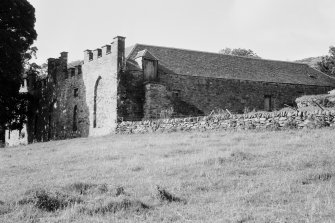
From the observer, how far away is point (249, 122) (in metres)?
22.1

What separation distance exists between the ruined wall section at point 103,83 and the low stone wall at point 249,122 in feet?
14.1

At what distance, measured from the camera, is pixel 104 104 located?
Result: 3338 centimetres

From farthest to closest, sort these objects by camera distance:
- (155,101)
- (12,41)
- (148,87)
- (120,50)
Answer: (120,50), (155,101), (148,87), (12,41)

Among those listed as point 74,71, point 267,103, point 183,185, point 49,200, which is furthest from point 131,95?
point 49,200

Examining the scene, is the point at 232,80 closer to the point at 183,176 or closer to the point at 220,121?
the point at 220,121

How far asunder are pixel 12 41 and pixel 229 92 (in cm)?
1782

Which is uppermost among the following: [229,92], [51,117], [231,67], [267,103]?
[231,67]

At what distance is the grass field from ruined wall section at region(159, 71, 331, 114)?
18.7m

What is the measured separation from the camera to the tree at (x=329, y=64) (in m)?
46.8

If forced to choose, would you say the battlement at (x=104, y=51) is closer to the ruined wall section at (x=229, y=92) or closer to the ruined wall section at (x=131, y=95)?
the ruined wall section at (x=131, y=95)

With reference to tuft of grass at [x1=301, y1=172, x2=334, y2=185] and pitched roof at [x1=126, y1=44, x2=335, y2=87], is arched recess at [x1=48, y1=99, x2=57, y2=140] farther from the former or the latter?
tuft of grass at [x1=301, y1=172, x2=334, y2=185]

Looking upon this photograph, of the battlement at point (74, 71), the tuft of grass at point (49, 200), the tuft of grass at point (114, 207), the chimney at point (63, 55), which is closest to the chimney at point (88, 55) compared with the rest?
the battlement at point (74, 71)

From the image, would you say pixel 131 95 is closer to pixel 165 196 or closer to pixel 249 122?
pixel 249 122

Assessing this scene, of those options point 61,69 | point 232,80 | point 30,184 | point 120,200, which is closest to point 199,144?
point 30,184
